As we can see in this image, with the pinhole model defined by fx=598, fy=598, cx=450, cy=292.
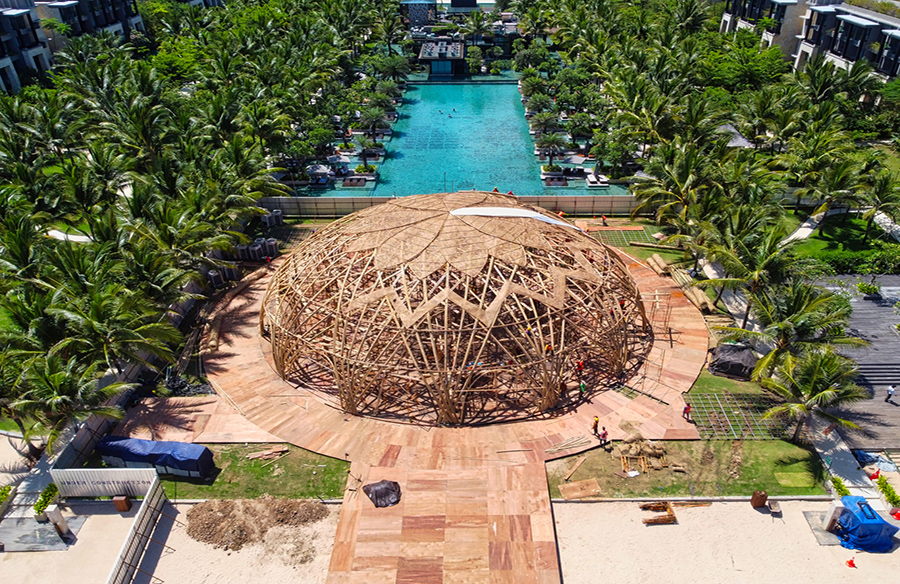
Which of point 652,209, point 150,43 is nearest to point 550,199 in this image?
point 652,209

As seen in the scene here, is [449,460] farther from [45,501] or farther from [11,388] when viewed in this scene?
[11,388]

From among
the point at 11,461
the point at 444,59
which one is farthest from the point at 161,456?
the point at 444,59

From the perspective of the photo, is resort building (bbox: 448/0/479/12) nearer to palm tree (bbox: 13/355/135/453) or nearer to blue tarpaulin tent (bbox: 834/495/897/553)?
palm tree (bbox: 13/355/135/453)

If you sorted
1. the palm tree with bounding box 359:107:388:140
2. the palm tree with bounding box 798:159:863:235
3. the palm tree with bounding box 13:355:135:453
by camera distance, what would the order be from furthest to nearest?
1. the palm tree with bounding box 359:107:388:140
2. the palm tree with bounding box 798:159:863:235
3. the palm tree with bounding box 13:355:135:453

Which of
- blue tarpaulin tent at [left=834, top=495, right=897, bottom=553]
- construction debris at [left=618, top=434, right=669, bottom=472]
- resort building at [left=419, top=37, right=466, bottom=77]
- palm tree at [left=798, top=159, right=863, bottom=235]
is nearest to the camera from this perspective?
blue tarpaulin tent at [left=834, top=495, right=897, bottom=553]

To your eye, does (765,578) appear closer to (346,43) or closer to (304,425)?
(304,425)

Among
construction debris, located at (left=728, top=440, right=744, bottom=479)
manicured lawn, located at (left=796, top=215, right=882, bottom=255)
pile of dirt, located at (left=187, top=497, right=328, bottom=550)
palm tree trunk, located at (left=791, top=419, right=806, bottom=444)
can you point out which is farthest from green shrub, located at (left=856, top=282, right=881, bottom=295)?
pile of dirt, located at (left=187, top=497, right=328, bottom=550)

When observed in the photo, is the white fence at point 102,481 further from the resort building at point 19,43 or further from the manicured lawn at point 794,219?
the resort building at point 19,43
